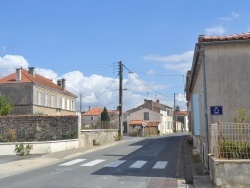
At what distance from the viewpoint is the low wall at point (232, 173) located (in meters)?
9.68

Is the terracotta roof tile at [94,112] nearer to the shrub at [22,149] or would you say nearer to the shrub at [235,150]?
the shrub at [22,149]

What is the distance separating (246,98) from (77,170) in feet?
24.6

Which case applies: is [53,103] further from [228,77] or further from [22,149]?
[228,77]

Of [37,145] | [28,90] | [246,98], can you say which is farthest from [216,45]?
[28,90]

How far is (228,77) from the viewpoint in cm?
1205

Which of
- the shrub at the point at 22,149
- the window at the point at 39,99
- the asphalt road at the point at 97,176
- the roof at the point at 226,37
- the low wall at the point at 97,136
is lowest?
the asphalt road at the point at 97,176

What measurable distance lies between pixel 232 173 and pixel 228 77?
11.9 ft

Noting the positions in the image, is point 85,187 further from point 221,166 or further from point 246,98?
point 246,98

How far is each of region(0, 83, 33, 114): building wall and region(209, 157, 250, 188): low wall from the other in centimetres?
3984

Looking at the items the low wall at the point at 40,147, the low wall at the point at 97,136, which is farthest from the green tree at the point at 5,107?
the low wall at the point at 40,147

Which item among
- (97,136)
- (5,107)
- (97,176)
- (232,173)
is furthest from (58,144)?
(5,107)

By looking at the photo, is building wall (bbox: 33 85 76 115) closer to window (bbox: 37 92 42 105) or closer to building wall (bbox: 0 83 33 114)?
window (bbox: 37 92 42 105)

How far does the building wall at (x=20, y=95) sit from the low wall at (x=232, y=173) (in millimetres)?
39838

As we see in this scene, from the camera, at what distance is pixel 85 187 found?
10.8m
